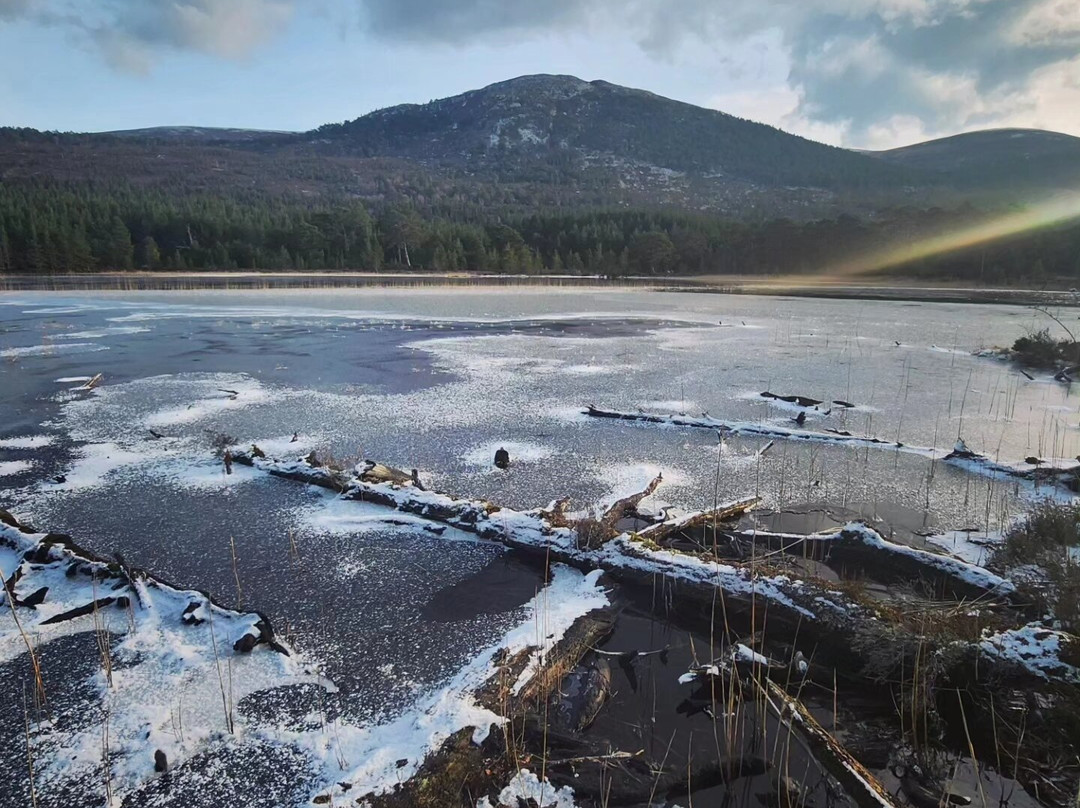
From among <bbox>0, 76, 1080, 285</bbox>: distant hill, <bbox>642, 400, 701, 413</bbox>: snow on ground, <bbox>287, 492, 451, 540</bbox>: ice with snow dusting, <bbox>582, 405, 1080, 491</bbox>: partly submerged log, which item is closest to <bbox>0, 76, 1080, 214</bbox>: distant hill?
<bbox>0, 76, 1080, 285</bbox>: distant hill

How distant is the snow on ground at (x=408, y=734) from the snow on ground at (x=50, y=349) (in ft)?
54.3

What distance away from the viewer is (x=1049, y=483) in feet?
22.5

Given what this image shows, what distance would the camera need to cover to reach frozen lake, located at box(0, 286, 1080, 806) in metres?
4.63

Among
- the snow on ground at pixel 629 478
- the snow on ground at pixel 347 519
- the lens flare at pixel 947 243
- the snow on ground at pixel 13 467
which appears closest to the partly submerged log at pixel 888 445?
the snow on ground at pixel 629 478

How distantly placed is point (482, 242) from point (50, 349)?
69.9m

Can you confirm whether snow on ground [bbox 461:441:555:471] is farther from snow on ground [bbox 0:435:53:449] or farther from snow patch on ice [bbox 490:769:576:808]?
snow on ground [bbox 0:435:53:449]

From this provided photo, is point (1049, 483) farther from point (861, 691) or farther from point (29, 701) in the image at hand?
point (29, 701)

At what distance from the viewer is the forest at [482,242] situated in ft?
174

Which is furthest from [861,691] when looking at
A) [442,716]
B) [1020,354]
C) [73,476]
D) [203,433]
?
[1020,354]

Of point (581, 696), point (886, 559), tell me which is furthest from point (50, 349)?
point (886, 559)

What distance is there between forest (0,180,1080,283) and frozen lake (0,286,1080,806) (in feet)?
140

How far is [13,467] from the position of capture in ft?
23.7

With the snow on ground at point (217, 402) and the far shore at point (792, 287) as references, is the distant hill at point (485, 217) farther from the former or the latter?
the snow on ground at point (217, 402)

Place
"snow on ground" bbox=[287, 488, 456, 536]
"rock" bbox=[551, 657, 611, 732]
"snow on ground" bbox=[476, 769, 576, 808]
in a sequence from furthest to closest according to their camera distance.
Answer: "snow on ground" bbox=[287, 488, 456, 536], "rock" bbox=[551, 657, 611, 732], "snow on ground" bbox=[476, 769, 576, 808]
